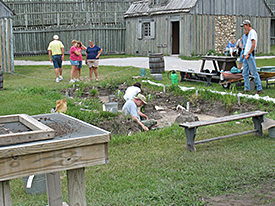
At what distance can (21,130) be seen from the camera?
3330mm

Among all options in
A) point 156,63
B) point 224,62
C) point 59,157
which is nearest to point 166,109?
point 224,62

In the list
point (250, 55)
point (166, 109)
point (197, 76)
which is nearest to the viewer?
point (250, 55)

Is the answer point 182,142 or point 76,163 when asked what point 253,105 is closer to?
point 182,142

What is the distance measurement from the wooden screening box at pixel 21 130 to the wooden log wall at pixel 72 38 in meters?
25.6

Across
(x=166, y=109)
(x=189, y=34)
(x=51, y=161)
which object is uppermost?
(x=189, y=34)

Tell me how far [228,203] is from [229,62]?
938 centimetres

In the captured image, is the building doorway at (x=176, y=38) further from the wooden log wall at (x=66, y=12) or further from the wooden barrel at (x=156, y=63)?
the wooden barrel at (x=156, y=63)

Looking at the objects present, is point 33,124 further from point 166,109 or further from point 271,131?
point 166,109

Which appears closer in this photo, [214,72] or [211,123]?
[211,123]

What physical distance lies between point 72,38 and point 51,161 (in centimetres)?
2719

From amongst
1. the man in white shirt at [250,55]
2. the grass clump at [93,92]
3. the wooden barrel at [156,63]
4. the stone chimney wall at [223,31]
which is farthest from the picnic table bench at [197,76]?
the stone chimney wall at [223,31]

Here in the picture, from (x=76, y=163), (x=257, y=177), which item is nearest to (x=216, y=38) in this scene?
(x=257, y=177)

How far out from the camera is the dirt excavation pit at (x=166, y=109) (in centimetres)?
825

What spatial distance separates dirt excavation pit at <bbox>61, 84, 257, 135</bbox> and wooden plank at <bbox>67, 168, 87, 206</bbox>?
453cm
